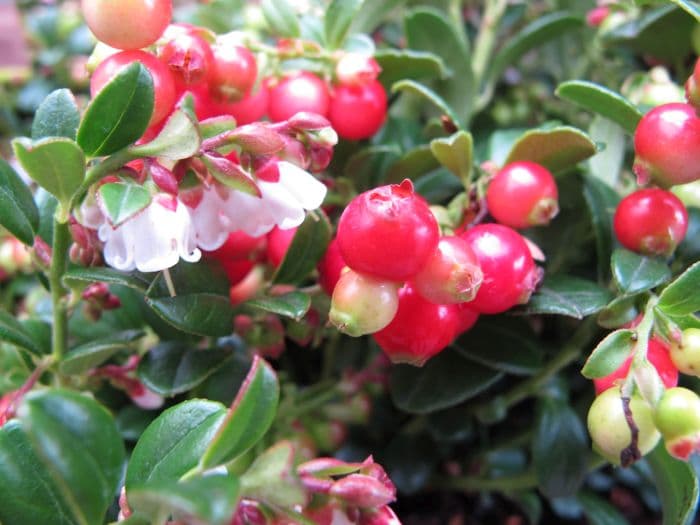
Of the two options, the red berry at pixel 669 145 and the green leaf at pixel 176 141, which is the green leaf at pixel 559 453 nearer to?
the red berry at pixel 669 145

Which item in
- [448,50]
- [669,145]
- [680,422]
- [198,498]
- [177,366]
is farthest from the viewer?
[448,50]

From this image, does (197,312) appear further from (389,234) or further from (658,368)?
(658,368)

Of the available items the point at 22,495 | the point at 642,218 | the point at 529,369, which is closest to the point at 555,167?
the point at 642,218

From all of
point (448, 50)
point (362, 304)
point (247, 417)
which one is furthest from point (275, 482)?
point (448, 50)

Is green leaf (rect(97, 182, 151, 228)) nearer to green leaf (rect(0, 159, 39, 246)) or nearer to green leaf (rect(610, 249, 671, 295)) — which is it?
green leaf (rect(0, 159, 39, 246))

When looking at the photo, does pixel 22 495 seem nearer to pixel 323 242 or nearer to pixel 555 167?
pixel 323 242

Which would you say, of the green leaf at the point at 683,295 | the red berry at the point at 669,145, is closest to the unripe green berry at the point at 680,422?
the green leaf at the point at 683,295

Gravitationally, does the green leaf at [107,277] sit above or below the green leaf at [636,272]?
above
